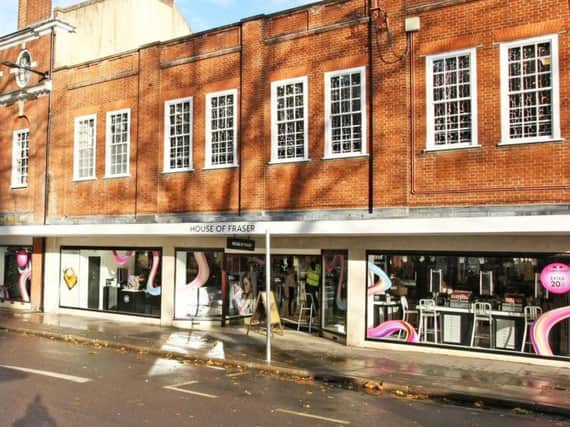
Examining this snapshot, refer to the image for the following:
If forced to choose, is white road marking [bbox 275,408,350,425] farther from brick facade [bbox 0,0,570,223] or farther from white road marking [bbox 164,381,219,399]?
brick facade [bbox 0,0,570,223]

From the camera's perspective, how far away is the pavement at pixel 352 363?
10.0 metres

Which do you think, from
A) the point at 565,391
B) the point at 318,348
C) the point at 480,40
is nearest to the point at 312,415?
the point at 565,391

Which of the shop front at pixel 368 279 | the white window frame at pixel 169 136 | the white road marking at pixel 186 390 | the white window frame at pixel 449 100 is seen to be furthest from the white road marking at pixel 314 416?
the white window frame at pixel 169 136

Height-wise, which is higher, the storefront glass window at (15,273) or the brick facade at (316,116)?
the brick facade at (316,116)

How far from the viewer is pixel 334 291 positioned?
1568 cm

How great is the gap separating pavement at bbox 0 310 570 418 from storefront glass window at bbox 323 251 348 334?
49 centimetres

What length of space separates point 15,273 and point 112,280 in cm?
526

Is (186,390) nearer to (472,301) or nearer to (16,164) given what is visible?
(472,301)

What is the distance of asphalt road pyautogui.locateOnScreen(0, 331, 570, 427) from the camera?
787 centimetres

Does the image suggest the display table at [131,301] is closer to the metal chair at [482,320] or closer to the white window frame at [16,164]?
the white window frame at [16,164]

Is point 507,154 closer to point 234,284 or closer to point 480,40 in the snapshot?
point 480,40

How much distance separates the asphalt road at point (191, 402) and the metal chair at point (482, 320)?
13.3 ft

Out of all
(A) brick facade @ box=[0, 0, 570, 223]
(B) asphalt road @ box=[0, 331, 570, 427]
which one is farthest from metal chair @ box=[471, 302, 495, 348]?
(B) asphalt road @ box=[0, 331, 570, 427]

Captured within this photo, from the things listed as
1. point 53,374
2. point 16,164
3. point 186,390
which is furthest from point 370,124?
point 16,164
